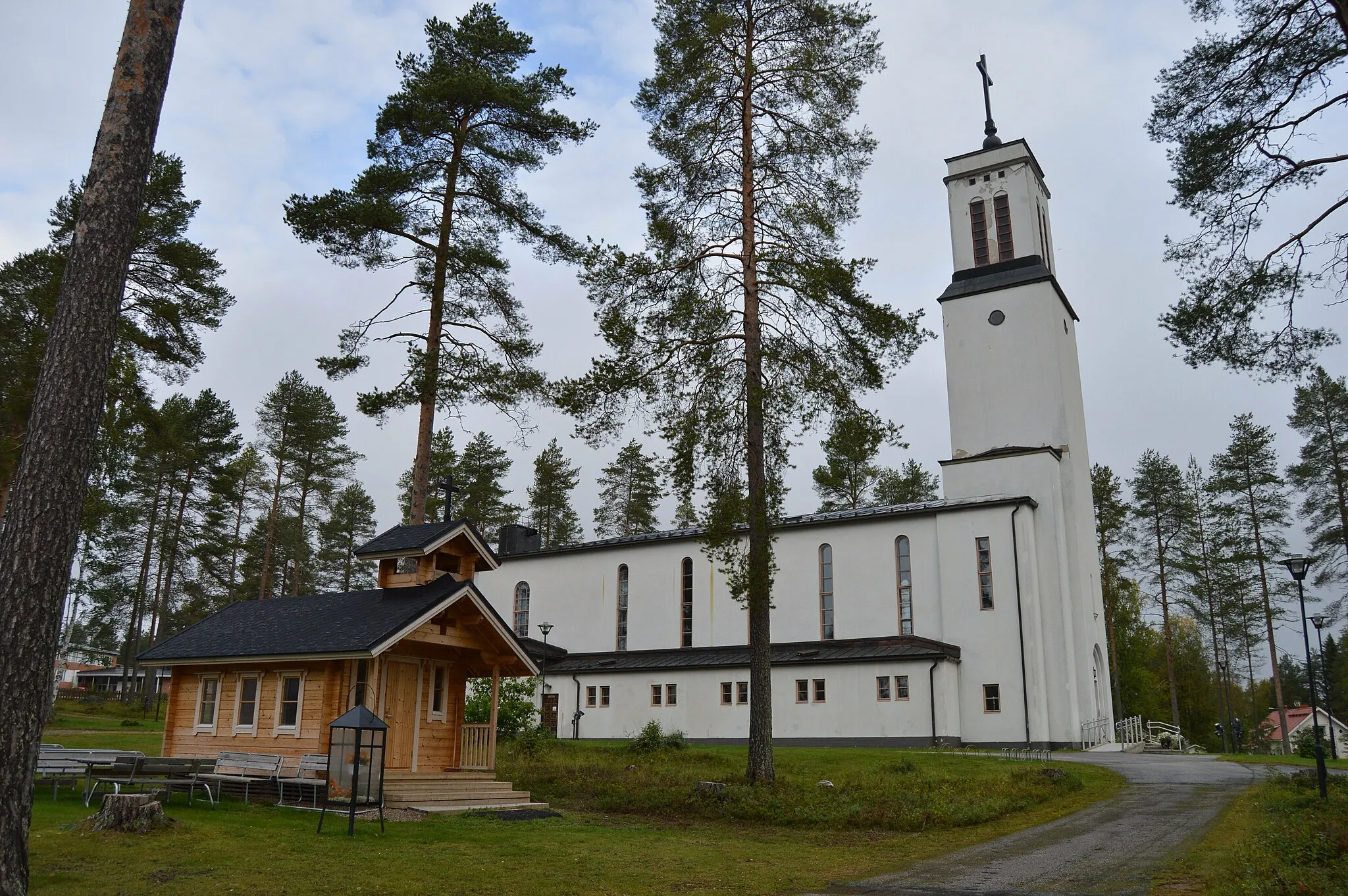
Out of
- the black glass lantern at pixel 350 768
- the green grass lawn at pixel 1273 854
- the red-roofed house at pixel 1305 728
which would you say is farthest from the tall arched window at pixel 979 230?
the black glass lantern at pixel 350 768

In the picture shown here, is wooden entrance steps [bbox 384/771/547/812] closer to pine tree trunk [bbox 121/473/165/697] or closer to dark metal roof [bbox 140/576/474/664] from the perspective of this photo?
dark metal roof [bbox 140/576/474/664]

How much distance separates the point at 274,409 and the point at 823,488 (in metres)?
28.0

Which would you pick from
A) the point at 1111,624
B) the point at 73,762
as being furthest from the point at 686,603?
the point at 73,762

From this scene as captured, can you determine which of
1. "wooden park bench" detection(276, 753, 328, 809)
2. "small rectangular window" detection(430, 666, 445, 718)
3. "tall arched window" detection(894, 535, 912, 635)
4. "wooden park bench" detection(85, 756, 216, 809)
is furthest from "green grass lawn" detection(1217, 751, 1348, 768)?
"wooden park bench" detection(85, 756, 216, 809)

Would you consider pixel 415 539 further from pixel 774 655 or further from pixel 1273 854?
pixel 774 655

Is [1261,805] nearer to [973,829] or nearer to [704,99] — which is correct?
[973,829]

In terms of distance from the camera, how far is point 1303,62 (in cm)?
1162

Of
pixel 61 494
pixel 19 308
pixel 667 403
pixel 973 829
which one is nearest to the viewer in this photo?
pixel 61 494

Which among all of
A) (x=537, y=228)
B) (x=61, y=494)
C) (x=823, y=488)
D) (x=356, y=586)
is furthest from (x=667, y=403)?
(x=356, y=586)

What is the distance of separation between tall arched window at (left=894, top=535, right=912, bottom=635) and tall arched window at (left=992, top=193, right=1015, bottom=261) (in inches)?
470

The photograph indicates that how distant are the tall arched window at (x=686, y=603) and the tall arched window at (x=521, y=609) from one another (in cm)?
793

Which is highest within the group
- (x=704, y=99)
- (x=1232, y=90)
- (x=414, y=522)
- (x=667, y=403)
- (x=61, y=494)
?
(x=704, y=99)

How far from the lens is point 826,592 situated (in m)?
34.5

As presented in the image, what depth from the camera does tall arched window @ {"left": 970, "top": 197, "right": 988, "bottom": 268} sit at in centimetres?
3709
